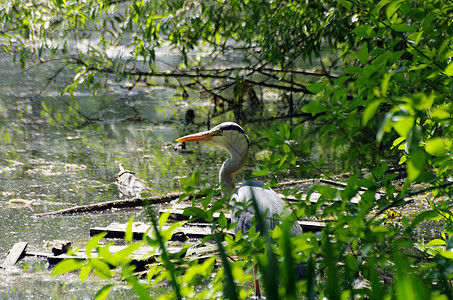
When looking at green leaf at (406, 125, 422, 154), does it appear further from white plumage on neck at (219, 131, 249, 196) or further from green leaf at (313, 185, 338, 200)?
white plumage on neck at (219, 131, 249, 196)

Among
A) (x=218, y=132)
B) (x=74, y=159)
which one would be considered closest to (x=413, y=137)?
(x=218, y=132)

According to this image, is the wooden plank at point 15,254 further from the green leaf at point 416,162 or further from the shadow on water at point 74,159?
the green leaf at point 416,162

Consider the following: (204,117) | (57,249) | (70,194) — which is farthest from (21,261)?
(204,117)

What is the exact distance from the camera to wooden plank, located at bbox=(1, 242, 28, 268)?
351 centimetres

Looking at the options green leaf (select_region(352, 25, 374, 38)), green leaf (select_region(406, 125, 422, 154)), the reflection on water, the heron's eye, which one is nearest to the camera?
green leaf (select_region(406, 125, 422, 154))

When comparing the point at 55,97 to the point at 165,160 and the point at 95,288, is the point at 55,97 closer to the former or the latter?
the point at 165,160

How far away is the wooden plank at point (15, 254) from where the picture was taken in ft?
11.5

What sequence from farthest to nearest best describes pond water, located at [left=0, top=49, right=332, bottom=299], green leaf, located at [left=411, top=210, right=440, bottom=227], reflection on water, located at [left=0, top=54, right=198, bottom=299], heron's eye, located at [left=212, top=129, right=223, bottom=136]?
heron's eye, located at [left=212, top=129, right=223, bottom=136], pond water, located at [left=0, top=49, right=332, bottom=299], reflection on water, located at [left=0, top=54, right=198, bottom=299], green leaf, located at [left=411, top=210, right=440, bottom=227]

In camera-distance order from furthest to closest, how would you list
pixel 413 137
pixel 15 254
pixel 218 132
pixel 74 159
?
pixel 74 159 < pixel 218 132 < pixel 15 254 < pixel 413 137

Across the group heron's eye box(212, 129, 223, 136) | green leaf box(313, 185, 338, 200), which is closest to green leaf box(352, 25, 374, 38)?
green leaf box(313, 185, 338, 200)

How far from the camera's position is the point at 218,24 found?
A: 6.25 meters

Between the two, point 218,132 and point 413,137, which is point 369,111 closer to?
point 413,137

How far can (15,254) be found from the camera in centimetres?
360

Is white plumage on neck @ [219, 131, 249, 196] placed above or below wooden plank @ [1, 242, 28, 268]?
above
